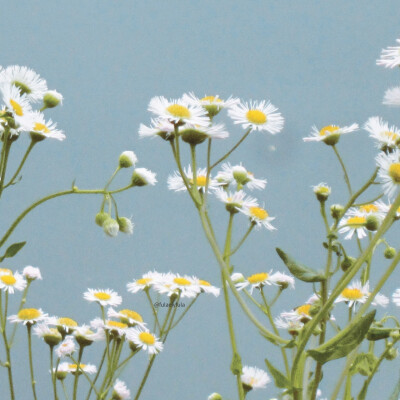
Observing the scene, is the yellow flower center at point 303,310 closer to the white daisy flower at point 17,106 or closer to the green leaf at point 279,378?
the green leaf at point 279,378

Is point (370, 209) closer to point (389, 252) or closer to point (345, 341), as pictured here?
point (389, 252)

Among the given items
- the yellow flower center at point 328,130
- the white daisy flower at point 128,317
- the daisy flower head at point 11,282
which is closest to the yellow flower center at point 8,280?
the daisy flower head at point 11,282

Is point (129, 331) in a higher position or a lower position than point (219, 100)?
lower

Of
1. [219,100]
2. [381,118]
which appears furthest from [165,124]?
[381,118]

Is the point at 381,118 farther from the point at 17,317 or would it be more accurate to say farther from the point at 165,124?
the point at 17,317

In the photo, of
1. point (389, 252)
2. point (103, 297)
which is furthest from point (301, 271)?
point (103, 297)

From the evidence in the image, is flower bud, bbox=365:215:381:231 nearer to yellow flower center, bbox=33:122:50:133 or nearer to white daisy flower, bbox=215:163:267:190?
white daisy flower, bbox=215:163:267:190
